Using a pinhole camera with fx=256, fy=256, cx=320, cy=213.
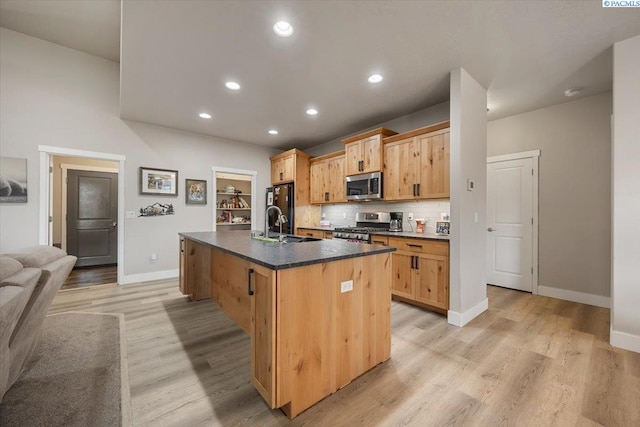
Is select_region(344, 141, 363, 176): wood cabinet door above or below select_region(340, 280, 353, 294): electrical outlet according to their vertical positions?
above

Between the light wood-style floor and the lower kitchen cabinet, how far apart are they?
231 mm

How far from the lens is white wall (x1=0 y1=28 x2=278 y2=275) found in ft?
11.2

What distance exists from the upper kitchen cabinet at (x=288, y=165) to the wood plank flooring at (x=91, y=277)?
359cm

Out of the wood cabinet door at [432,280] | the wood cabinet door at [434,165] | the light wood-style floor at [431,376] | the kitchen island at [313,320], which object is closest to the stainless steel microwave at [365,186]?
the wood cabinet door at [434,165]

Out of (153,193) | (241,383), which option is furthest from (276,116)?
(241,383)

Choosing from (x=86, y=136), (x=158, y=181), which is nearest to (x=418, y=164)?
(x=158, y=181)

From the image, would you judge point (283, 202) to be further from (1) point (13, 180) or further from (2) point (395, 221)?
(1) point (13, 180)

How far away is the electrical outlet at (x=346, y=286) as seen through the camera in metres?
1.72

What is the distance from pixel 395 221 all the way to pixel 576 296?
2544mm

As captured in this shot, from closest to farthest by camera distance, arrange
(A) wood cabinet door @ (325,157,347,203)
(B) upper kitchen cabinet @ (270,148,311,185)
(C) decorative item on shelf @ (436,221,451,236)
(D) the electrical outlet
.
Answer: (D) the electrical outlet → (C) decorative item on shelf @ (436,221,451,236) → (A) wood cabinet door @ (325,157,347,203) → (B) upper kitchen cabinet @ (270,148,311,185)

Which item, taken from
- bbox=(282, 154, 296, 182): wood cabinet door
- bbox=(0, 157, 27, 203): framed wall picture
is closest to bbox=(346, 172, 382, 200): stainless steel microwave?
bbox=(282, 154, 296, 182): wood cabinet door

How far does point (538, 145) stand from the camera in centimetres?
376

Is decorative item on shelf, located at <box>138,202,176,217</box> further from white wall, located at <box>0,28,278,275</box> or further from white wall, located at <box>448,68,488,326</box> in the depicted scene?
white wall, located at <box>448,68,488,326</box>

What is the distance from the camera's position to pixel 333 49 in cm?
239
